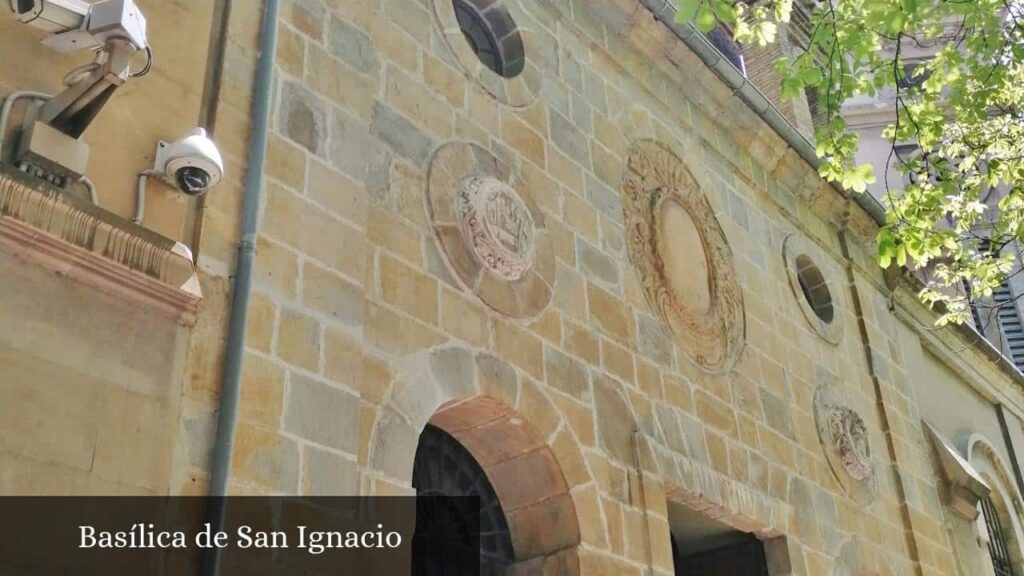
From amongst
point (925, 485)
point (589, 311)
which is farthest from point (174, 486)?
point (925, 485)

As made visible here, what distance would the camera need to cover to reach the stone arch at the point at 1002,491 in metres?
11.3

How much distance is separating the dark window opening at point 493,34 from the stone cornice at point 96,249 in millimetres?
3273

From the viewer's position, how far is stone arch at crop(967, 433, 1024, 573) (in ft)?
37.2

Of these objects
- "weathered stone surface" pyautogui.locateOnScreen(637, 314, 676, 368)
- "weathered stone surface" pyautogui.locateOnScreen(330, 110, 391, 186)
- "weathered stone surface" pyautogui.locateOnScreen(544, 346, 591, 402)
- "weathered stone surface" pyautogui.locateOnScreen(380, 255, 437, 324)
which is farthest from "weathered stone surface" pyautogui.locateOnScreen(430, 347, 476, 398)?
"weathered stone surface" pyautogui.locateOnScreen(637, 314, 676, 368)

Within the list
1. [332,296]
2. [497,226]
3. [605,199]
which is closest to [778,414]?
[605,199]

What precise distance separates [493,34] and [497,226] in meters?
1.67

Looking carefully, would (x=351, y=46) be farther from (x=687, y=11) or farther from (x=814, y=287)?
(x=814, y=287)

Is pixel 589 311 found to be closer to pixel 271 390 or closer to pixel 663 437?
pixel 663 437

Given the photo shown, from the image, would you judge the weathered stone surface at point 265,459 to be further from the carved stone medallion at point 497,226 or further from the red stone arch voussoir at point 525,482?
the carved stone medallion at point 497,226

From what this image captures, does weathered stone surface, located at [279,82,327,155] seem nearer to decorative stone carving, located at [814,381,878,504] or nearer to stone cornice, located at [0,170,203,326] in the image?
stone cornice, located at [0,170,203,326]

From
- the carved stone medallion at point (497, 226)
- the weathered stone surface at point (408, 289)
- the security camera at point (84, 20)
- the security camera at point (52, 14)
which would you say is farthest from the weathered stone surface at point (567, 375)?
the security camera at point (52, 14)

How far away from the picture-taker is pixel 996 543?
11188 mm

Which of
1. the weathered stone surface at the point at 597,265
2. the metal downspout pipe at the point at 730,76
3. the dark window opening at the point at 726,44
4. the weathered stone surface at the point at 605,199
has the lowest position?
the weathered stone surface at the point at 597,265

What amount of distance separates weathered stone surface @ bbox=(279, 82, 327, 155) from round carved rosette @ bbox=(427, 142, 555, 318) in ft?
2.56
